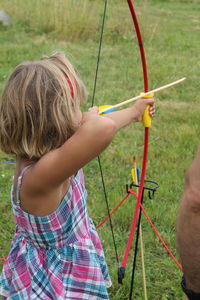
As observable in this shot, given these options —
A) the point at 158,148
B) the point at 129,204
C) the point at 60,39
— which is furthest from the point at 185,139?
the point at 60,39

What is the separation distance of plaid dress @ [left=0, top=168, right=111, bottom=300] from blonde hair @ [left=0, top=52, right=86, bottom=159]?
0.23 m

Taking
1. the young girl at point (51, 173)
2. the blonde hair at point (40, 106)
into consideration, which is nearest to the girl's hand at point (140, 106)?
the young girl at point (51, 173)

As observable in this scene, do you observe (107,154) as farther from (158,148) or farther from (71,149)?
(71,149)

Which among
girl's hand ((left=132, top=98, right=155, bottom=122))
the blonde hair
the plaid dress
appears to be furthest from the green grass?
the blonde hair

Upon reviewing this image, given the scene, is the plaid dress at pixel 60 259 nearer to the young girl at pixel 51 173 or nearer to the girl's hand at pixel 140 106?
the young girl at pixel 51 173

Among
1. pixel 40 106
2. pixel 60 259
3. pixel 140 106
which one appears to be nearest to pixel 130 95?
pixel 140 106

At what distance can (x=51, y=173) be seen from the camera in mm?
1201

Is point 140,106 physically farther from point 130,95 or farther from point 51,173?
point 130,95

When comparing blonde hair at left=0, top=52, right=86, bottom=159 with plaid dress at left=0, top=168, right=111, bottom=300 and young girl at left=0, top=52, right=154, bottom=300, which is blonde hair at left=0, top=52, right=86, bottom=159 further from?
plaid dress at left=0, top=168, right=111, bottom=300

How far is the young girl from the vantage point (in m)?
1.21

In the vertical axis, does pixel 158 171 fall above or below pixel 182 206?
below

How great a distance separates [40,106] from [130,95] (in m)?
3.23

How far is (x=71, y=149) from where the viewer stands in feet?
3.86

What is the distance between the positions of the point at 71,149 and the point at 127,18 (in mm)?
5821
